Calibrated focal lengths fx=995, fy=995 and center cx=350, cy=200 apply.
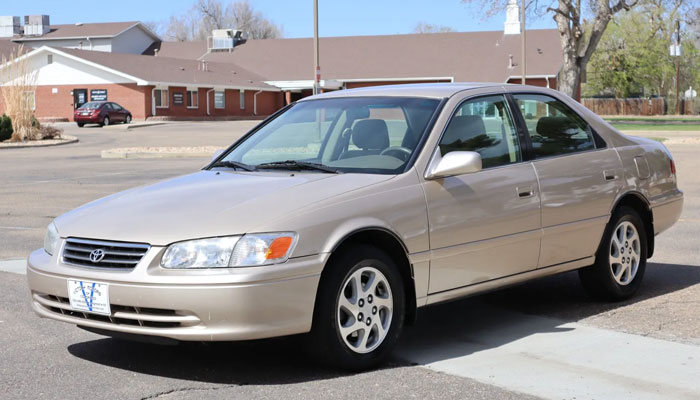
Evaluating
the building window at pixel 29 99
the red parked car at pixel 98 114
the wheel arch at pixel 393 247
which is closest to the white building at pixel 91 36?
the red parked car at pixel 98 114

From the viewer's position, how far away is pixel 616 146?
24.8 feet

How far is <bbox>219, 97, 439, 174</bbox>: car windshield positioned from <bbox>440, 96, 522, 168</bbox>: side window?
0.64 feet

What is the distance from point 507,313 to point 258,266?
2771 millimetres

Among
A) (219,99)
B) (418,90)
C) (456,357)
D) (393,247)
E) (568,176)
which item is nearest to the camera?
(393,247)

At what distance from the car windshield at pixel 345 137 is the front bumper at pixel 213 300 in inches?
44.0

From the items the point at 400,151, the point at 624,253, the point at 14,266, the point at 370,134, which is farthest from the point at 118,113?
the point at 400,151

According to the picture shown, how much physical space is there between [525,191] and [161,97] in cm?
6218

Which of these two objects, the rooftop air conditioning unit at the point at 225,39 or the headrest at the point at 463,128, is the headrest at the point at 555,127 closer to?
the headrest at the point at 463,128

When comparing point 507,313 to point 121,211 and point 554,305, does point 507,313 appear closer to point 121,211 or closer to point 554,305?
point 554,305

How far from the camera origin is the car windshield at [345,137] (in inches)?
243

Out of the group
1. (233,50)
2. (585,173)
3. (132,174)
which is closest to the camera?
(585,173)

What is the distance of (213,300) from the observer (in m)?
5.01

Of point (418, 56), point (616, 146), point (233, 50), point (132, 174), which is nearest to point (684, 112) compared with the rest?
point (418, 56)

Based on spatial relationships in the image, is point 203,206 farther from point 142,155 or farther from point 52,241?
point 142,155
